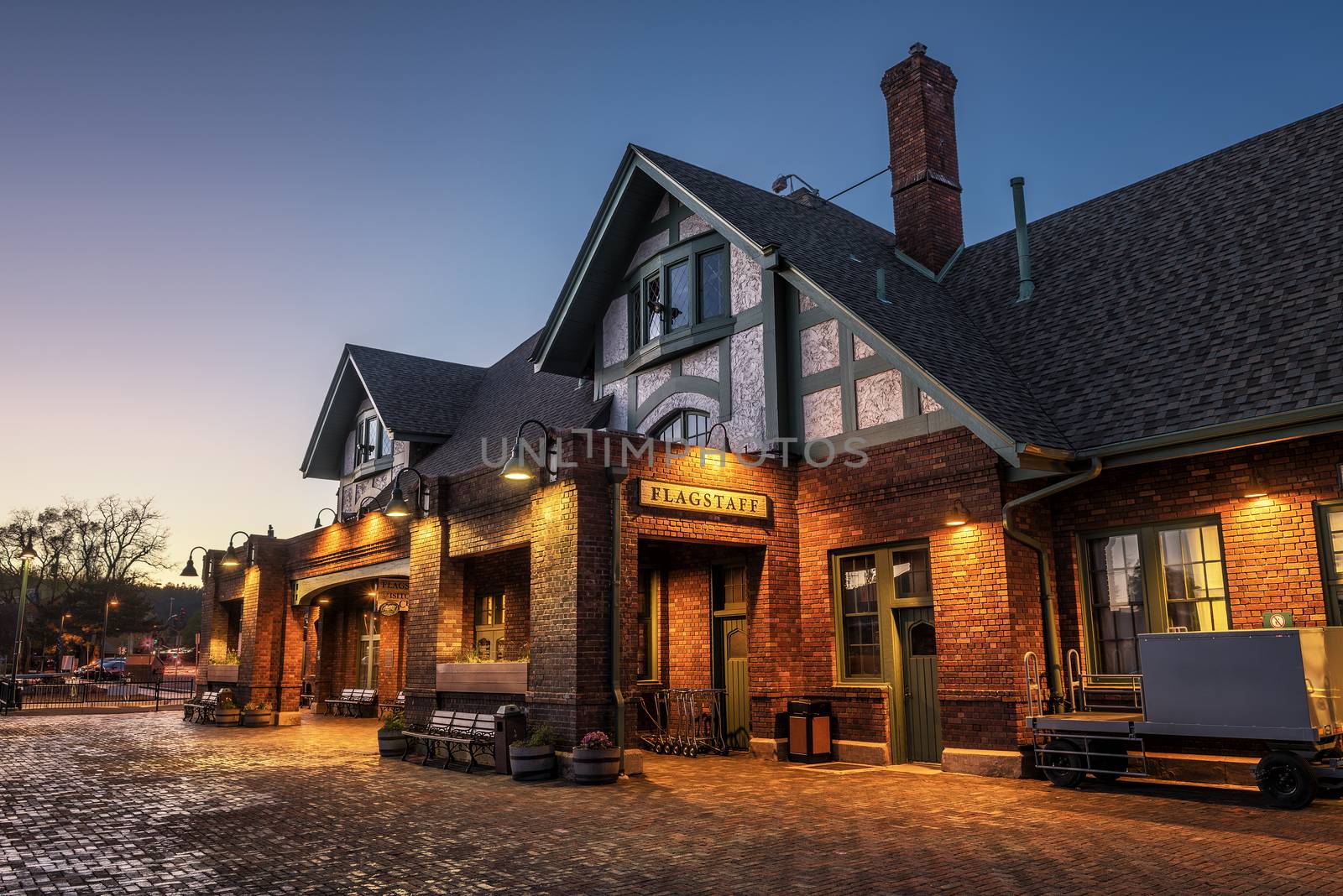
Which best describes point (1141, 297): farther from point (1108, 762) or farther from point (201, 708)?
point (201, 708)

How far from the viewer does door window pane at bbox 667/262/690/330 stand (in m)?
17.8

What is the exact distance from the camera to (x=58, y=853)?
8.36m

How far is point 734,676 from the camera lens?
53.7ft

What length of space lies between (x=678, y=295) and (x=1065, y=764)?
10270 millimetres

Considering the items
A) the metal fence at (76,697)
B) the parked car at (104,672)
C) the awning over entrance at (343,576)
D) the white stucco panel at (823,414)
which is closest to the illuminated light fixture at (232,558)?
the awning over entrance at (343,576)

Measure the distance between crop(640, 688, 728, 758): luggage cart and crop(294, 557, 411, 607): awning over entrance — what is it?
5.48 m

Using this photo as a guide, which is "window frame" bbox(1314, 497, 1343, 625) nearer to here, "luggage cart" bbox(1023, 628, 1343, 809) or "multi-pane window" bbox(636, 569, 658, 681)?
"luggage cart" bbox(1023, 628, 1343, 809)

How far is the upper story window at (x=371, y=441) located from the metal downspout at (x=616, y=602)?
15761mm

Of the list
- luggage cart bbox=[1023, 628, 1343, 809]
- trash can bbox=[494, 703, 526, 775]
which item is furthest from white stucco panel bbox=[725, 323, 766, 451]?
luggage cart bbox=[1023, 628, 1343, 809]

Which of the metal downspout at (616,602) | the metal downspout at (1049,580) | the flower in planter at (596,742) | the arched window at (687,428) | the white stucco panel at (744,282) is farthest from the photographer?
the arched window at (687,428)

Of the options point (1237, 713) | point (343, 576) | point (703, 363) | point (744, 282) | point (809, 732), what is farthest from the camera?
point (343, 576)

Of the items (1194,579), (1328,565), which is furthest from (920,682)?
(1328,565)

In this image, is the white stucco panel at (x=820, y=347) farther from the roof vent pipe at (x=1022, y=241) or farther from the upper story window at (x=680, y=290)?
the roof vent pipe at (x=1022, y=241)

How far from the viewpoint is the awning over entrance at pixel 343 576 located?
19.4 m
